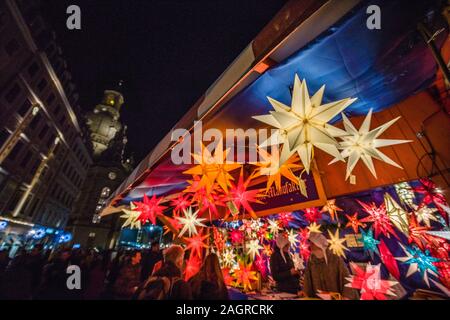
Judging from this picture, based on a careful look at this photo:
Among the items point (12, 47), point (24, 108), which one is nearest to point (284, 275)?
point (12, 47)

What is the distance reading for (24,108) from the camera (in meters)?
24.5

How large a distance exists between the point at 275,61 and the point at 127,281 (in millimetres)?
8878

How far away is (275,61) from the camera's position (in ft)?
4.84

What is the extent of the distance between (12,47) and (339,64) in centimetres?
3434

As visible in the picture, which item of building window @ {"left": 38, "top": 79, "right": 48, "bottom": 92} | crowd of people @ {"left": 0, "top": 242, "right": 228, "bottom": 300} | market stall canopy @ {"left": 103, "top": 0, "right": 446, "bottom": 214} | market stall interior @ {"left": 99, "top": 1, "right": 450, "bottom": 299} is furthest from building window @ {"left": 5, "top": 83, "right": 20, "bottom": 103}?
market stall canopy @ {"left": 103, "top": 0, "right": 446, "bottom": 214}

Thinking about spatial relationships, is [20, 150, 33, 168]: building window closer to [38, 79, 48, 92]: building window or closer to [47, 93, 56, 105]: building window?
[47, 93, 56, 105]: building window

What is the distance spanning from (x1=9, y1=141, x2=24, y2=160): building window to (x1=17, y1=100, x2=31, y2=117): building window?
3.79m

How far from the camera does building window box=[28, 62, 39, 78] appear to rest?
81.3ft

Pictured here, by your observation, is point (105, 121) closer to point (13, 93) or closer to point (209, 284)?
point (13, 93)

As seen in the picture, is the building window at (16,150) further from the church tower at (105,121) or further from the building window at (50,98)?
the church tower at (105,121)

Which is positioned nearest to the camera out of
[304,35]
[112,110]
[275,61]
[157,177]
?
[304,35]

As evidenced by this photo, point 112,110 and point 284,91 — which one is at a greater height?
point 112,110
